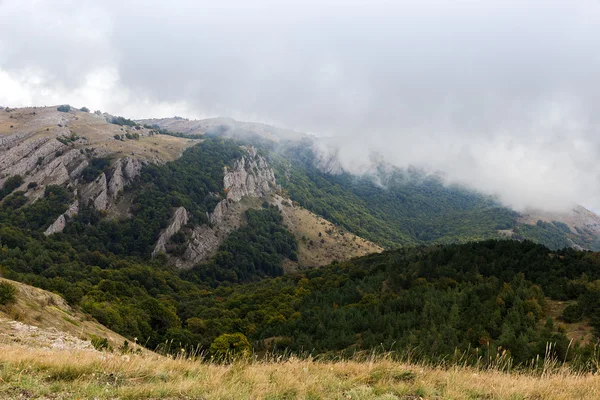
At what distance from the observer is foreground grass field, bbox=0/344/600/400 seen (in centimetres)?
629

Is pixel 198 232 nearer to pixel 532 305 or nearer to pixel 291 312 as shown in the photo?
pixel 291 312

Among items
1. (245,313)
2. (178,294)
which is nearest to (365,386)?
(245,313)

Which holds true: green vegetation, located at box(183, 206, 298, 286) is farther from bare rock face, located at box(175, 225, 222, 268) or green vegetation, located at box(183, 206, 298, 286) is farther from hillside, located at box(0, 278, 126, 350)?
hillside, located at box(0, 278, 126, 350)

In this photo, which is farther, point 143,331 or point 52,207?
point 52,207

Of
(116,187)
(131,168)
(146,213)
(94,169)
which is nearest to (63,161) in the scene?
(94,169)

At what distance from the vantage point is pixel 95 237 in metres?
135

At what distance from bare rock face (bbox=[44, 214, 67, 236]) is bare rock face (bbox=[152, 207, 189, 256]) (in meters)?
38.8

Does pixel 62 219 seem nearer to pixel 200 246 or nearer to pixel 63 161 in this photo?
pixel 63 161

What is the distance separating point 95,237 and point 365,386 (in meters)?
158

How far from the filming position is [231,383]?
7008 mm

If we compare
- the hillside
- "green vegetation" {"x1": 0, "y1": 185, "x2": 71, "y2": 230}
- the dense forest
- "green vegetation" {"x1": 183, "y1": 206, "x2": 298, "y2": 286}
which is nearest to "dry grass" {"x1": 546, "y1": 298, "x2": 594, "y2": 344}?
the dense forest

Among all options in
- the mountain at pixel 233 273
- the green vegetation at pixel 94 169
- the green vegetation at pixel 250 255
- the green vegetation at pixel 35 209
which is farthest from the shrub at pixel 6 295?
the green vegetation at pixel 94 169

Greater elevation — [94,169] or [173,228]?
[94,169]

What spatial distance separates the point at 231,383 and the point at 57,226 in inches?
6294
